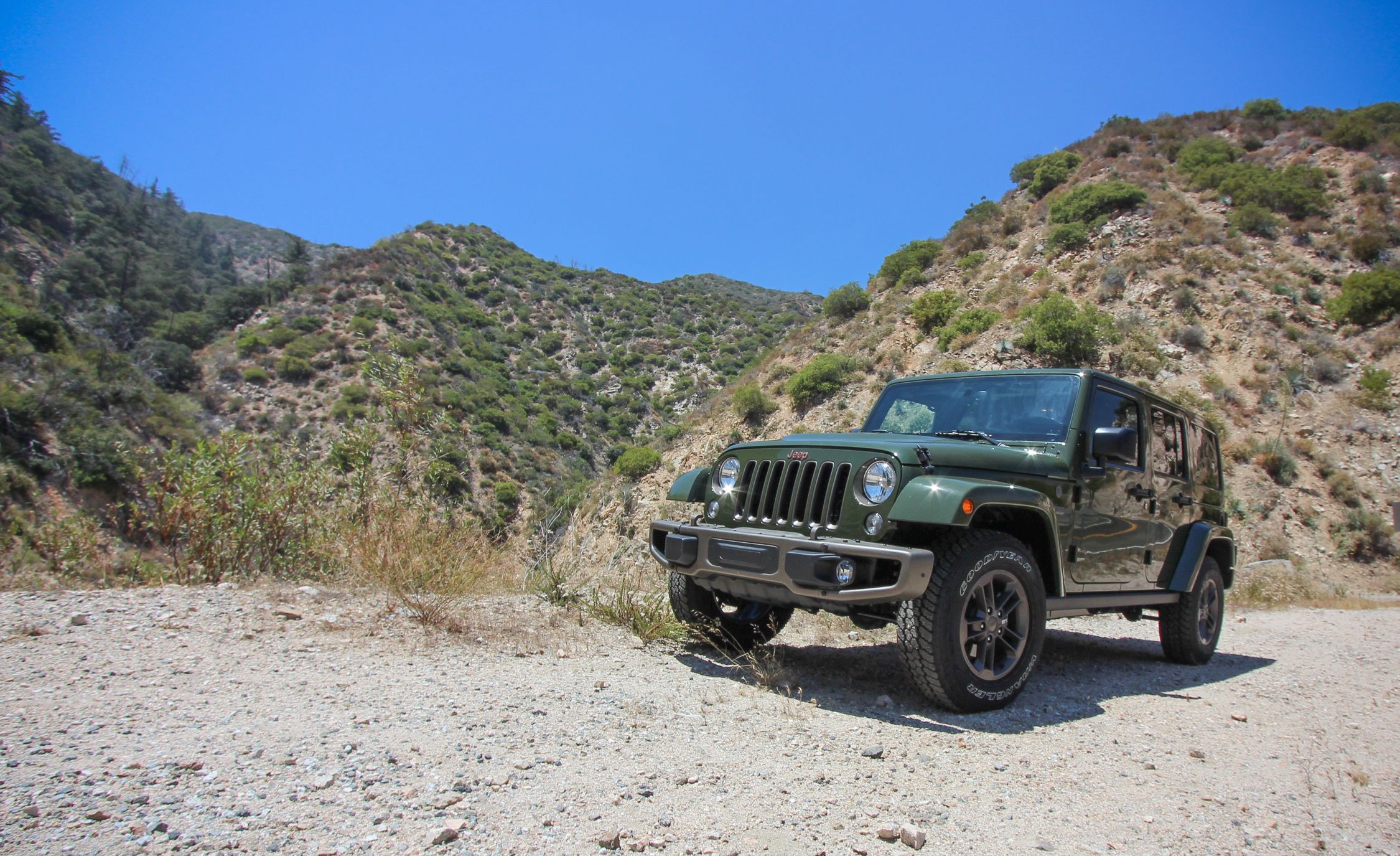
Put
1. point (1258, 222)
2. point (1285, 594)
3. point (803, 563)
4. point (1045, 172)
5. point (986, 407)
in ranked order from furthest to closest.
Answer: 1. point (1045, 172)
2. point (1258, 222)
3. point (1285, 594)
4. point (986, 407)
5. point (803, 563)

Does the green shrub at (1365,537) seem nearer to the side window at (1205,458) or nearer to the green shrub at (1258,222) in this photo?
the green shrub at (1258,222)

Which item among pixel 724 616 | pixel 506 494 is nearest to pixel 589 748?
pixel 724 616

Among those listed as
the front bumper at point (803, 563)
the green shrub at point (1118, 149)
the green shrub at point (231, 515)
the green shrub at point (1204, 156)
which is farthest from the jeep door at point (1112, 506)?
the green shrub at point (1118, 149)

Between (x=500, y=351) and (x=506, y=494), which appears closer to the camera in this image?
(x=506, y=494)

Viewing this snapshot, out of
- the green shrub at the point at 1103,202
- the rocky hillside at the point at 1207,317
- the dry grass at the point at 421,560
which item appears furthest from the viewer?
the green shrub at the point at 1103,202

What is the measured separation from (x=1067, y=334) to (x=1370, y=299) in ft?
27.7

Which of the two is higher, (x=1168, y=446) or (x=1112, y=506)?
(x=1168, y=446)

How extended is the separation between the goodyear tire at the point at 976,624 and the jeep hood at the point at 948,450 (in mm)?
419

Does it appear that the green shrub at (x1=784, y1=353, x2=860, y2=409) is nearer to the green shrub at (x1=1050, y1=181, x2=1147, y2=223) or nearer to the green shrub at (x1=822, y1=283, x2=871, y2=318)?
the green shrub at (x1=822, y1=283, x2=871, y2=318)

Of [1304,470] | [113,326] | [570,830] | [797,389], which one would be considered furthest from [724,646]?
[113,326]

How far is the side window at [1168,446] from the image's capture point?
18.7ft

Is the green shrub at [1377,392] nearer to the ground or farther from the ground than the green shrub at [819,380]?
farther from the ground

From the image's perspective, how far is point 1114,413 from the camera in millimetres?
5258

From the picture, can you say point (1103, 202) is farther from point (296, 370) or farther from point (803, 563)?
point (296, 370)
